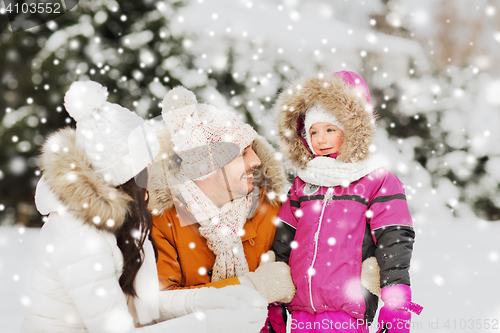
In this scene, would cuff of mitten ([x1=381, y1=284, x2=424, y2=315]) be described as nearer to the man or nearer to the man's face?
the man

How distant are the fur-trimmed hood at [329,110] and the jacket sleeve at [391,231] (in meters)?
0.23

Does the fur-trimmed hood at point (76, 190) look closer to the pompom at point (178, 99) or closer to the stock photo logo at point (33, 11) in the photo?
the pompom at point (178, 99)

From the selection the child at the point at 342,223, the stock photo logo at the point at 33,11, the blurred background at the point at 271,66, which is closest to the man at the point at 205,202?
the child at the point at 342,223

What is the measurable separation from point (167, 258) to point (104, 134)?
0.87 metres

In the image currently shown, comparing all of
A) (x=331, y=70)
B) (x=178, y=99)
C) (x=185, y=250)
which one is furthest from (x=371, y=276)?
(x=331, y=70)

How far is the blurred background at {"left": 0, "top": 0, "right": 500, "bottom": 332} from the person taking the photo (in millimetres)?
3508

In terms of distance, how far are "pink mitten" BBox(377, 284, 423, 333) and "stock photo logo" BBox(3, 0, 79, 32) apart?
366cm

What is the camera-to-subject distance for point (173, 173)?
210 cm

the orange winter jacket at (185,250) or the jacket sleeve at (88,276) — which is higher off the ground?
the jacket sleeve at (88,276)

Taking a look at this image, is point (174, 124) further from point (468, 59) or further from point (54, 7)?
point (468, 59)

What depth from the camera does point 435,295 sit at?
343cm

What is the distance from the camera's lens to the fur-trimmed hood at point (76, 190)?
135cm

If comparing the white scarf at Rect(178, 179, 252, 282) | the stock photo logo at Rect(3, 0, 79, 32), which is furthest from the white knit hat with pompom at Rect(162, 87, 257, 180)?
the stock photo logo at Rect(3, 0, 79, 32)

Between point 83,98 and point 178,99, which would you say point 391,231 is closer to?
point 178,99
